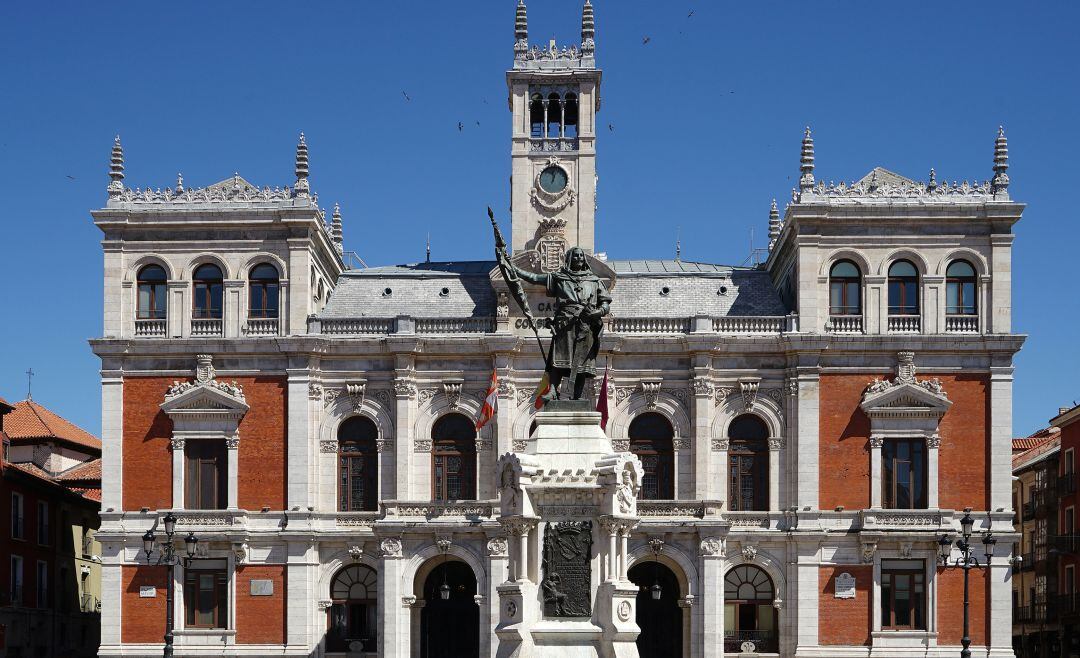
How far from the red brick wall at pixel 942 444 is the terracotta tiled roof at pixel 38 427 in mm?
38242

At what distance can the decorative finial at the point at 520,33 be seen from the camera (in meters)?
62.7

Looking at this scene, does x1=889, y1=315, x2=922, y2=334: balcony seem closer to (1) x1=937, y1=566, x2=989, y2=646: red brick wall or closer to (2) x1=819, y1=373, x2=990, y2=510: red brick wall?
(2) x1=819, y1=373, x2=990, y2=510: red brick wall

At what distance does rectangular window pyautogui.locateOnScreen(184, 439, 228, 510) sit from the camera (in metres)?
59.0

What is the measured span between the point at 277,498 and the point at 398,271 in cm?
1100

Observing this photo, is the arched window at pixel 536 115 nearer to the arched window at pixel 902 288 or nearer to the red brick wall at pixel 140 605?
the arched window at pixel 902 288

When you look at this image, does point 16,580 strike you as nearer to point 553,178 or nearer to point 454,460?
point 454,460

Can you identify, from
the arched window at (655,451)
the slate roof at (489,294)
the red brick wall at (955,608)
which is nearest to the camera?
the red brick wall at (955,608)

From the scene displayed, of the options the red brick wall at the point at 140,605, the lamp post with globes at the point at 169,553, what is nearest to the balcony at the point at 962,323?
the lamp post with globes at the point at 169,553

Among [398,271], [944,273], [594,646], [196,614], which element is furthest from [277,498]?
[594,646]

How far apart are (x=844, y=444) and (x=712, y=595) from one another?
→ 24.2ft

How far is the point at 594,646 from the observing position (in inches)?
1224

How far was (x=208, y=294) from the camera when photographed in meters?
60.1

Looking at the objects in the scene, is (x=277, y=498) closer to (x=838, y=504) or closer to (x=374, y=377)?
(x=374, y=377)

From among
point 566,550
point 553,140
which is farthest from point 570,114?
point 566,550
